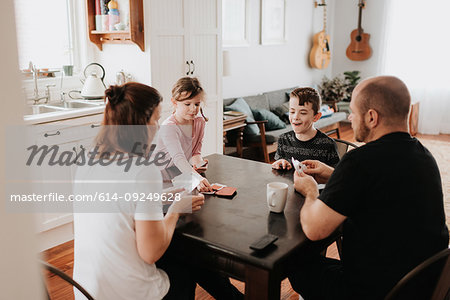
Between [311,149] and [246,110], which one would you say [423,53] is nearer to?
[246,110]

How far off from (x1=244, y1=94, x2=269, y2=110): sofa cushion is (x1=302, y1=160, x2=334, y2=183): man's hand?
11.5 feet

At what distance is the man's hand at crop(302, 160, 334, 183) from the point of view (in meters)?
2.19

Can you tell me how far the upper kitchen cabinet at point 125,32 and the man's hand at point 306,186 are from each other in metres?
2.24

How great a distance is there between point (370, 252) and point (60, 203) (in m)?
2.39

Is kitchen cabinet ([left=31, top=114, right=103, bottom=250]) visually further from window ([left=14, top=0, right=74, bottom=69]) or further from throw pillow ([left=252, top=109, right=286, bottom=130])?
throw pillow ([left=252, top=109, right=286, bottom=130])

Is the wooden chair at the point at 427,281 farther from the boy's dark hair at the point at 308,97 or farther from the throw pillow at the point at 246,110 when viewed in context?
the throw pillow at the point at 246,110

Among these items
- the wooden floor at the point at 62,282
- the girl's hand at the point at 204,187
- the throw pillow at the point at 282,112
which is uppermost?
the girl's hand at the point at 204,187

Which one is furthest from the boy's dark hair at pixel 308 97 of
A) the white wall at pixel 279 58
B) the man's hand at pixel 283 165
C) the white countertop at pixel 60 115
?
the white wall at pixel 279 58

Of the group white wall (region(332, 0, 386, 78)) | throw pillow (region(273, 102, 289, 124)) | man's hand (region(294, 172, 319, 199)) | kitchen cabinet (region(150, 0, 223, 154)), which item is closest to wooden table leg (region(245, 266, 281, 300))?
man's hand (region(294, 172, 319, 199))

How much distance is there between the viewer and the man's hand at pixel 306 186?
5.85ft

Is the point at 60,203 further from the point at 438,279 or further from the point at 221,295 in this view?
the point at 438,279

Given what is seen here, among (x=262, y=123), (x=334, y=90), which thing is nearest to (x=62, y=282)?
(x=262, y=123)

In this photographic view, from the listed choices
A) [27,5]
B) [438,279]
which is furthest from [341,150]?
[27,5]

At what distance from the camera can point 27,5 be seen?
3.59m
